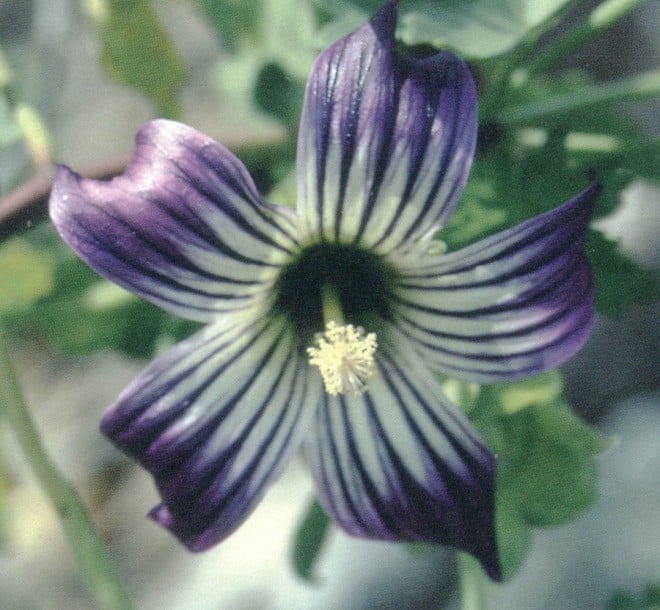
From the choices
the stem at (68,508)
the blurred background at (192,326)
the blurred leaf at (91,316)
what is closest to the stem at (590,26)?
the blurred background at (192,326)

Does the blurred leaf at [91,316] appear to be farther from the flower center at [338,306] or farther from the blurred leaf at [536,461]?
the blurred leaf at [536,461]

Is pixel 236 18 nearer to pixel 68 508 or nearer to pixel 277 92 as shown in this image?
pixel 277 92

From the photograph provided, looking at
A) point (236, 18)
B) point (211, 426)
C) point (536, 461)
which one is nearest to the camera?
point (211, 426)

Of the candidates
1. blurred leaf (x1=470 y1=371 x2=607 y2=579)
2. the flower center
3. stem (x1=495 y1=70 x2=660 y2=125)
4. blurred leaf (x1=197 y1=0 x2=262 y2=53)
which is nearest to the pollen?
the flower center

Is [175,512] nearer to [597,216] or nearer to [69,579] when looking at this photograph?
[597,216]

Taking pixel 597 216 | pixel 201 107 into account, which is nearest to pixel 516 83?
pixel 597 216

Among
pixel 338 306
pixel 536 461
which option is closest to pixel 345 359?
pixel 338 306

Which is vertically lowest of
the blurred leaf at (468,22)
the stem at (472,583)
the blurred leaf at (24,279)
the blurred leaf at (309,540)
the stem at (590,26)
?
the blurred leaf at (309,540)
